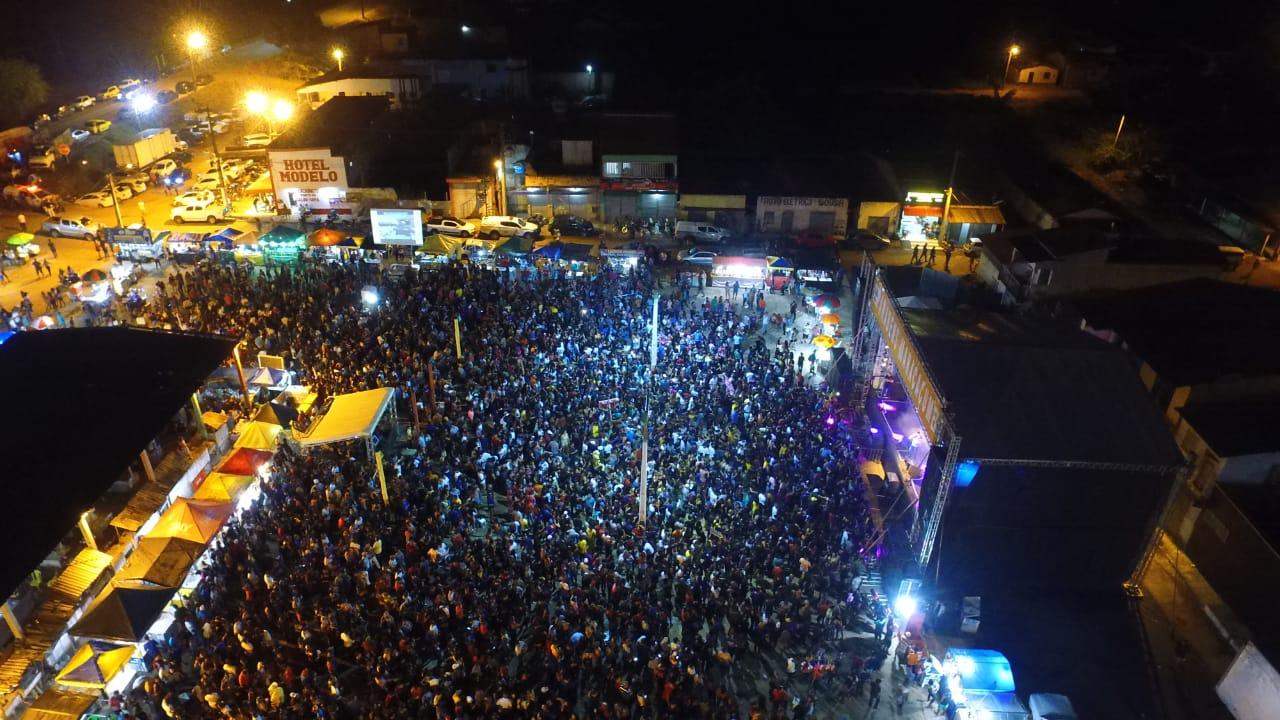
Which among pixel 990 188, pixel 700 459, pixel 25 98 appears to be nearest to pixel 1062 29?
pixel 990 188

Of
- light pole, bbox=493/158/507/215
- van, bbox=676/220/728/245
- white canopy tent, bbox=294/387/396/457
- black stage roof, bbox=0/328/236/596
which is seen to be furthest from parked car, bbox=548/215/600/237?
black stage roof, bbox=0/328/236/596

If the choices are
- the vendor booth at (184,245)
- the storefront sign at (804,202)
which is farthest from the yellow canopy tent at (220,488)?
the storefront sign at (804,202)

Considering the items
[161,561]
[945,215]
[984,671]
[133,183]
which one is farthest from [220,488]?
[133,183]

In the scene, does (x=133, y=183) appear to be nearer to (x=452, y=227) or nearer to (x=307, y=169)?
(x=307, y=169)

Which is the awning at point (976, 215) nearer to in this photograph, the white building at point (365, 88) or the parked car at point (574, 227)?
the parked car at point (574, 227)

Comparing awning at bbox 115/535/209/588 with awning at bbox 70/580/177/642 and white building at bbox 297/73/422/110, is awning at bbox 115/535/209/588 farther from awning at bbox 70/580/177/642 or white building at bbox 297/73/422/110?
white building at bbox 297/73/422/110
